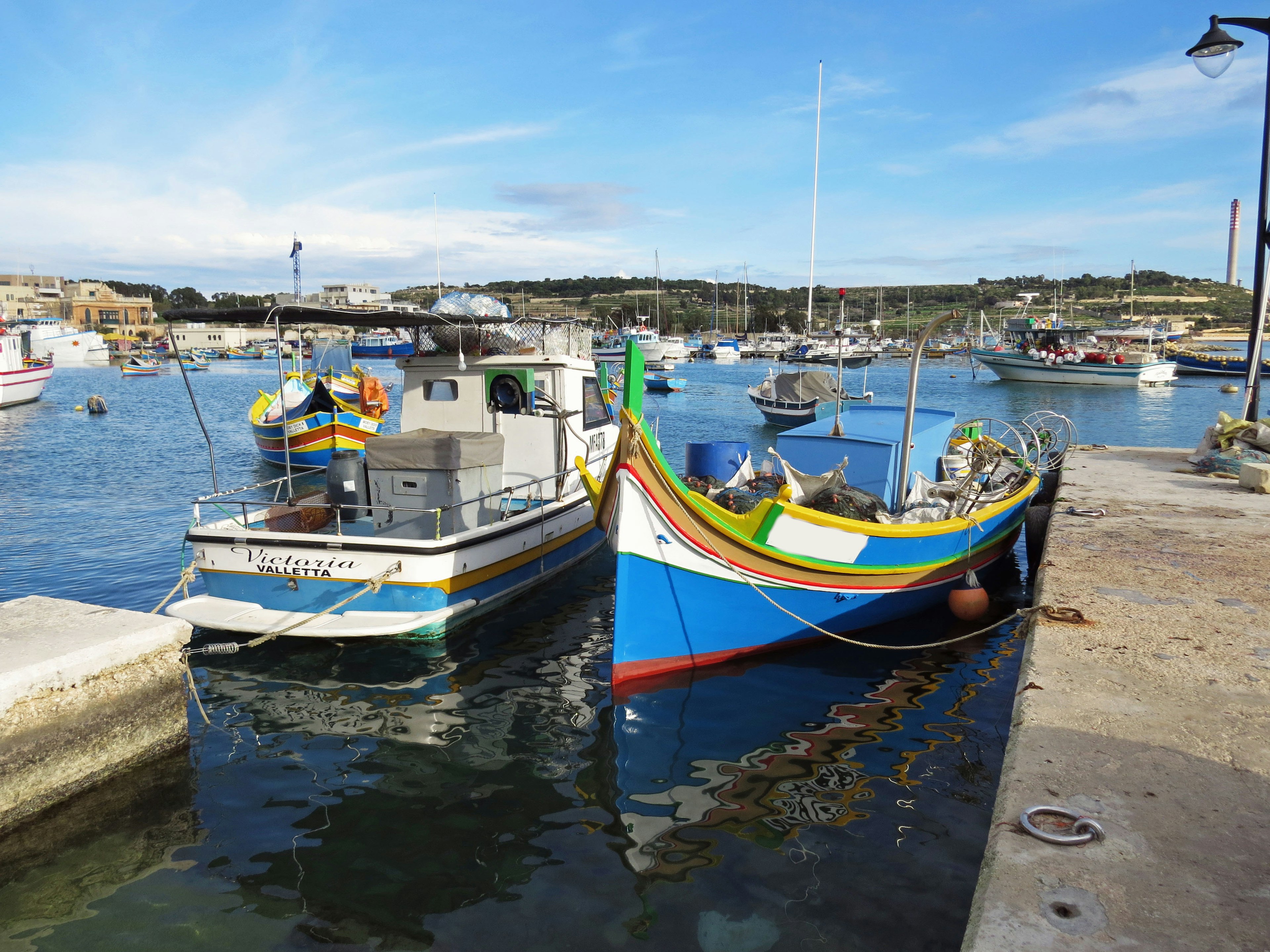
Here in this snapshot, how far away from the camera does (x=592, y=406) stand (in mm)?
13344

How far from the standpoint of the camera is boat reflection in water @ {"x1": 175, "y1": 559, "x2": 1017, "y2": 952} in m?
4.93

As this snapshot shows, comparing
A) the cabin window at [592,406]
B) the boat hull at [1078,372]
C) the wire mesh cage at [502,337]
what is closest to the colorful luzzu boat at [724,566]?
the cabin window at [592,406]

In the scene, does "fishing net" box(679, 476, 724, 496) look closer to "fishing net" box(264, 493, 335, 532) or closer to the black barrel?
the black barrel

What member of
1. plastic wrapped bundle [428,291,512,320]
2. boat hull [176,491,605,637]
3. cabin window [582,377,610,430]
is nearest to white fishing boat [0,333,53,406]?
plastic wrapped bundle [428,291,512,320]

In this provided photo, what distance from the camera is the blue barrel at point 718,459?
11.4 m

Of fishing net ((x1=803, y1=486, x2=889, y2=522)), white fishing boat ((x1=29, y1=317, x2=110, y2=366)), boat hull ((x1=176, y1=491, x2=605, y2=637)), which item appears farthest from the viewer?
white fishing boat ((x1=29, y1=317, x2=110, y2=366))

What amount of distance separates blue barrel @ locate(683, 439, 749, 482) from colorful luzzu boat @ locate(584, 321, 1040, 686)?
2.32 meters

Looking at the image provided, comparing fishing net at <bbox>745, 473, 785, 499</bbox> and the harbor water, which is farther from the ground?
fishing net at <bbox>745, 473, 785, 499</bbox>

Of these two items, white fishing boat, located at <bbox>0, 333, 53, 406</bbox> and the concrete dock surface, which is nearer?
the concrete dock surface

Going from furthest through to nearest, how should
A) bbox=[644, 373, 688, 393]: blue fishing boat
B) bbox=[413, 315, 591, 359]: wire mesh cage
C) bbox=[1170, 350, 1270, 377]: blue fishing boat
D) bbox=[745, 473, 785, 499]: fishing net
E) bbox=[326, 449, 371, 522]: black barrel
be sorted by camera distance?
bbox=[1170, 350, 1270, 377]: blue fishing boat
bbox=[644, 373, 688, 393]: blue fishing boat
bbox=[413, 315, 591, 359]: wire mesh cage
bbox=[745, 473, 785, 499]: fishing net
bbox=[326, 449, 371, 522]: black barrel

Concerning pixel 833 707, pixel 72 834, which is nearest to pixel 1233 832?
pixel 833 707

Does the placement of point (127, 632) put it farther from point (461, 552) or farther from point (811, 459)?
point (811, 459)

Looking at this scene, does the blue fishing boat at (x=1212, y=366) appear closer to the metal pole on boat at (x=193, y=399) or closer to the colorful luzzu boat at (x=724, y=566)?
the colorful luzzu boat at (x=724, y=566)

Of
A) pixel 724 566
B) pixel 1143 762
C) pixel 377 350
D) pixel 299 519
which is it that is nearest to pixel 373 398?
pixel 299 519
